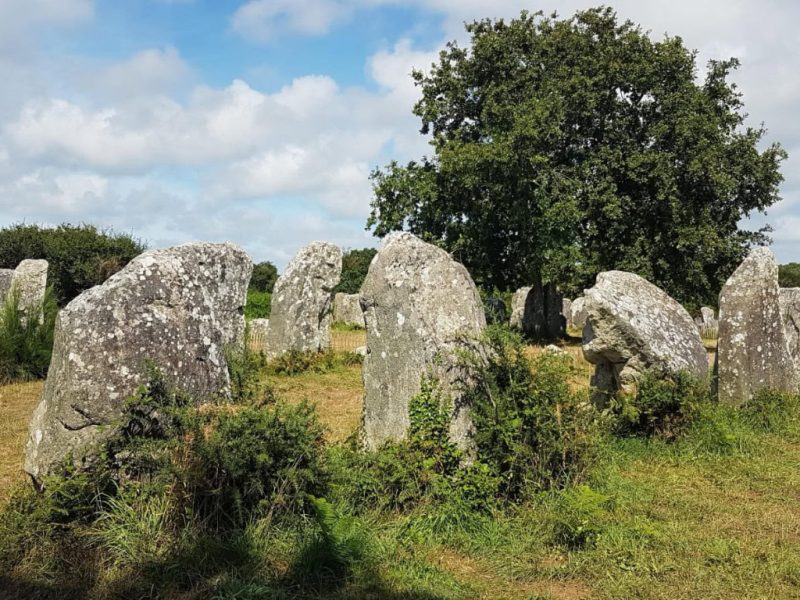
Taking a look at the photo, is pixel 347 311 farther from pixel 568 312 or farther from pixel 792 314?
pixel 792 314

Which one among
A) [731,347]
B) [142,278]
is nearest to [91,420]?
[142,278]

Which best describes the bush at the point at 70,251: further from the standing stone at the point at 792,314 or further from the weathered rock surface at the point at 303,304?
the standing stone at the point at 792,314

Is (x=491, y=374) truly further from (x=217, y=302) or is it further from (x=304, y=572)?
(x=217, y=302)

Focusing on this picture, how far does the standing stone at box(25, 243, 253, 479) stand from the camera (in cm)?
542

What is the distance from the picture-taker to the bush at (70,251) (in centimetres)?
3080

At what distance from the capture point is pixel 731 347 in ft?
32.4

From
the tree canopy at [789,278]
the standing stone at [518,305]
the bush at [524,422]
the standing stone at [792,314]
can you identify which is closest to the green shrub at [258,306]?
the standing stone at [518,305]

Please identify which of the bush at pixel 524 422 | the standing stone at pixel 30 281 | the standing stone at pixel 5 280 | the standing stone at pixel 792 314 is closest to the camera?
the bush at pixel 524 422

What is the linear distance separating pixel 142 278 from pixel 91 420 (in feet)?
4.12

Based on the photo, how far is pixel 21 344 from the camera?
521 inches

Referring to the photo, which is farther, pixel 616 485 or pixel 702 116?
pixel 702 116

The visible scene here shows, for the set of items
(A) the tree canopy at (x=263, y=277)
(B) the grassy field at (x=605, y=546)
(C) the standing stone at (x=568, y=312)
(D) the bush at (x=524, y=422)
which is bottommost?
(B) the grassy field at (x=605, y=546)

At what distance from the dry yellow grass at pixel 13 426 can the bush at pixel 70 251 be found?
1903 cm

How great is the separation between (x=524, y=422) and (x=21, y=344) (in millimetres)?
10663
